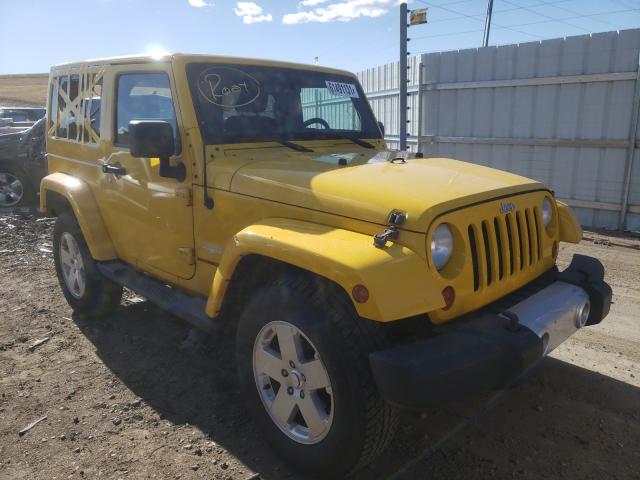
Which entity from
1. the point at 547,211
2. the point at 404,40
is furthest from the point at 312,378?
the point at 404,40

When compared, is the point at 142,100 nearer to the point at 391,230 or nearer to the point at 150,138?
the point at 150,138

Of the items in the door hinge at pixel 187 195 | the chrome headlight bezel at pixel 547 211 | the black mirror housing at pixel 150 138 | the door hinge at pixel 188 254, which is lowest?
the door hinge at pixel 188 254

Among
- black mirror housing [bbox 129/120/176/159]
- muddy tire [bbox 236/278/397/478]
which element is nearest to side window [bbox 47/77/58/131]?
black mirror housing [bbox 129/120/176/159]

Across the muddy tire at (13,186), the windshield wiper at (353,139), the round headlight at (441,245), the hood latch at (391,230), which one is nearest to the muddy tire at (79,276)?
the windshield wiper at (353,139)

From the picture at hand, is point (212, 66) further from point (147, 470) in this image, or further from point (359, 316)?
point (147, 470)

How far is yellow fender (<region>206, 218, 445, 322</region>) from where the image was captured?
2061 millimetres

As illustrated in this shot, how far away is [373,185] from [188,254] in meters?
1.36

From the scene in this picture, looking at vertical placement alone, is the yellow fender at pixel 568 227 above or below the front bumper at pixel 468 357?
above

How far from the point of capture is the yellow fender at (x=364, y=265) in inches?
81.1

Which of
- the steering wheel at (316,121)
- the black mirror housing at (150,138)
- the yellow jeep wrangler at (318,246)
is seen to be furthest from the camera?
the steering wheel at (316,121)

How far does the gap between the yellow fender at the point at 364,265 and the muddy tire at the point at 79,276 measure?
7.77 feet

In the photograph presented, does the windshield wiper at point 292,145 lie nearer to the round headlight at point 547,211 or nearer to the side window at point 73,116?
the round headlight at point 547,211

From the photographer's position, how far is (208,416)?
10.1 ft

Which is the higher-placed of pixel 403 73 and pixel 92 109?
pixel 403 73
